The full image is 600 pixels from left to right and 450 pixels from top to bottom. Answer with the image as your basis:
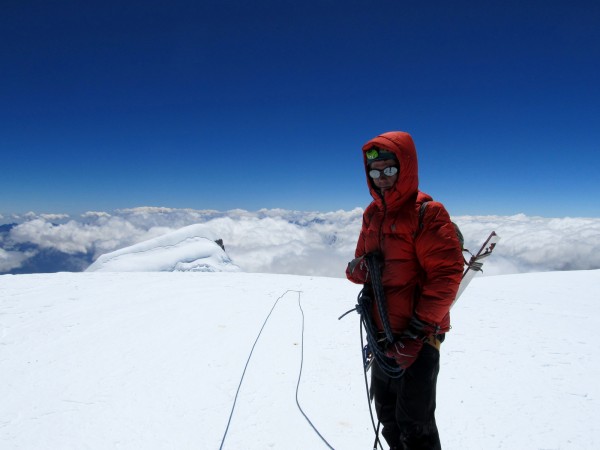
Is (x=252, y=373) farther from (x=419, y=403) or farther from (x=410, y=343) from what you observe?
(x=410, y=343)

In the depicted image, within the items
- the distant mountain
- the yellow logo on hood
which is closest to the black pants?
the yellow logo on hood

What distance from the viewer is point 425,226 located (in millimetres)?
2230

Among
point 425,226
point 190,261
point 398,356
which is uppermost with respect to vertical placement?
point 425,226

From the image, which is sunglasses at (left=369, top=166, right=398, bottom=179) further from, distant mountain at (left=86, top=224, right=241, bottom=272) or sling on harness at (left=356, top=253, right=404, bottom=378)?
distant mountain at (left=86, top=224, right=241, bottom=272)

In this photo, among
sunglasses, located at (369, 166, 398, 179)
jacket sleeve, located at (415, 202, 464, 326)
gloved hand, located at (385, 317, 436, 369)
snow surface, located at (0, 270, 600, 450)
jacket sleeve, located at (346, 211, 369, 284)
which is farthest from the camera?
snow surface, located at (0, 270, 600, 450)

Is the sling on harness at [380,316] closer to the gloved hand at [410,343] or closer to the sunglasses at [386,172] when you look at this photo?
the gloved hand at [410,343]

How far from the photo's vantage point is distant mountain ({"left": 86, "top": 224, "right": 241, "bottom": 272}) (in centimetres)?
1809

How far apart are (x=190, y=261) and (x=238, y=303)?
13.3m

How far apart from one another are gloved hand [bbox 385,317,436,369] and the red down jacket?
0.06 metres

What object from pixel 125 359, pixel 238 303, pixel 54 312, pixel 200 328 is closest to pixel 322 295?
pixel 238 303

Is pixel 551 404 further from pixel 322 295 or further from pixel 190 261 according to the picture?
pixel 190 261

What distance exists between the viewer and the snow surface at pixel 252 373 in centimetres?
338

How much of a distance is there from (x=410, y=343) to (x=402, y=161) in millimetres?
1442

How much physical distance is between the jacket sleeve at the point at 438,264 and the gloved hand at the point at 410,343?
68 mm
